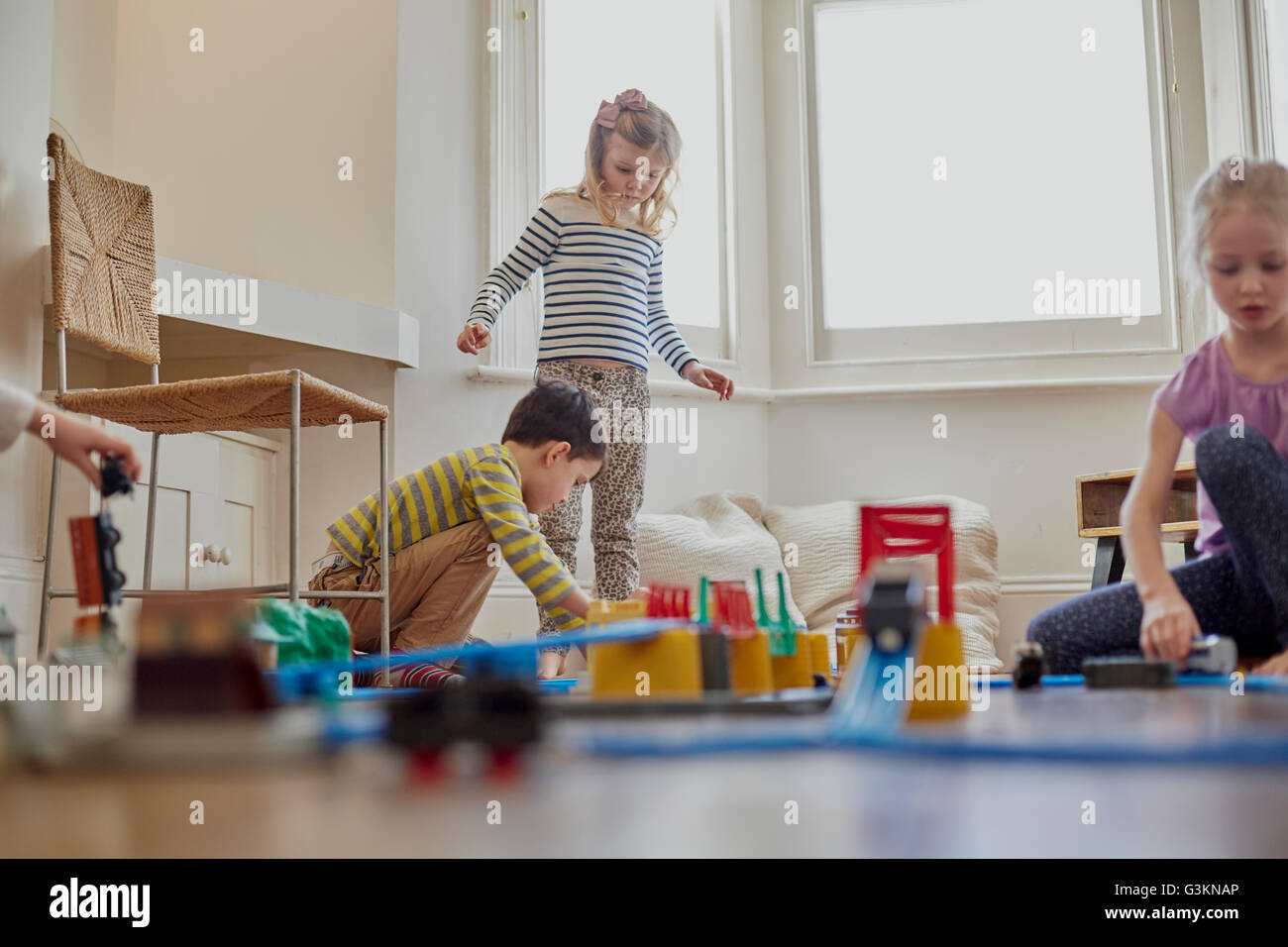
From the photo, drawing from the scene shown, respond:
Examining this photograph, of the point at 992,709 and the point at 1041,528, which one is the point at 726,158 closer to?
the point at 1041,528

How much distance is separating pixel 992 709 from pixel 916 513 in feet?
0.40

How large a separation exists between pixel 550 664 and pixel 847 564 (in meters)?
0.97

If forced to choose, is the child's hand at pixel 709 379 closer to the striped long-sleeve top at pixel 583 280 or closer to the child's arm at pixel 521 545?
the striped long-sleeve top at pixel 583 280

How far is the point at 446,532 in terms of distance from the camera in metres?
1.84

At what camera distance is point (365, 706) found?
668 mm

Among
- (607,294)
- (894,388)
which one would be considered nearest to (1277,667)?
(607,294)

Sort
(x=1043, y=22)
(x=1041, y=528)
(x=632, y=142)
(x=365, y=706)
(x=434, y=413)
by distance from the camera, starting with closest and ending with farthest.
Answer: (x=365, y=706)
(x=632, y=142)
(x=434, y=413)
(x=1041, y=528)
(x=1043, y=22)

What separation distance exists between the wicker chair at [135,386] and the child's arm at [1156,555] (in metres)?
1.02

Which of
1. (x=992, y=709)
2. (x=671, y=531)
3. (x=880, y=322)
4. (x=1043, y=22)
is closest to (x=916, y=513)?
(x=992, y=709)

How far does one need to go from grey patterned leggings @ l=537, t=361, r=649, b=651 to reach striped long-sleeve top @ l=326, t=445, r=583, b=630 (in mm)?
459

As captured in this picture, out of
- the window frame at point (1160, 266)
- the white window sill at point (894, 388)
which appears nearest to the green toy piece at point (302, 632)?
the white window sill at point (894, 388)

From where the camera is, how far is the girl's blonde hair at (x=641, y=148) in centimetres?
230

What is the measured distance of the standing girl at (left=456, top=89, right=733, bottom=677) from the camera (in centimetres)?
230

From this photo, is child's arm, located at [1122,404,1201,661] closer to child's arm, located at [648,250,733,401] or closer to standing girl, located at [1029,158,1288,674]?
standing girl, located at [1029,158,1288,674]
